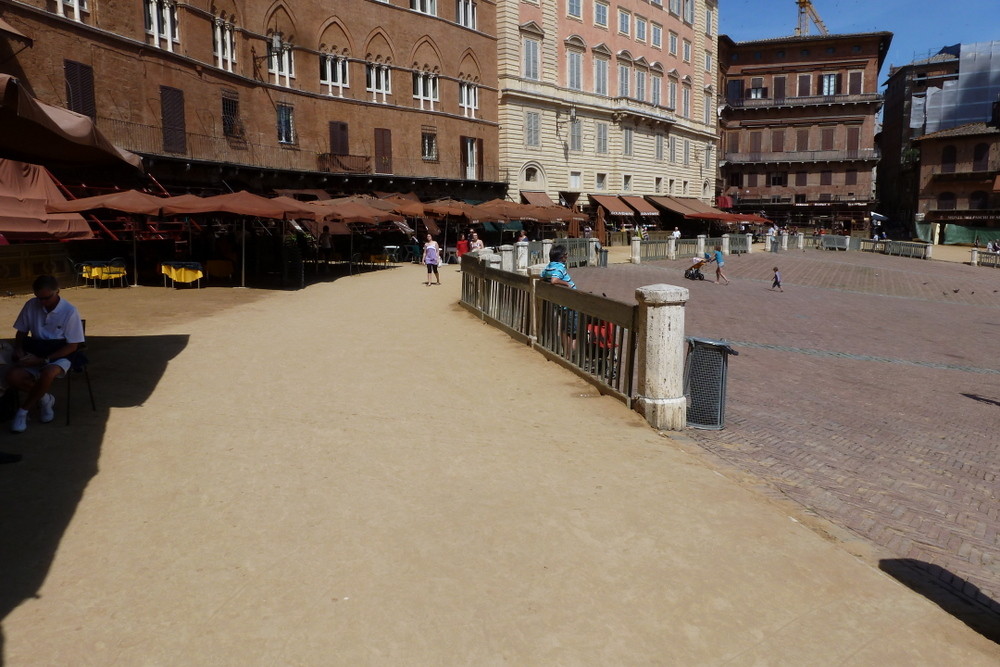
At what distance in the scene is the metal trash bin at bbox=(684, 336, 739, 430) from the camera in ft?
23.2

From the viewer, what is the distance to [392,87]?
35.6 m

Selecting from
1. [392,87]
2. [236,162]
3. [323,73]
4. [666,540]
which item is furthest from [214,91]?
[666,540]

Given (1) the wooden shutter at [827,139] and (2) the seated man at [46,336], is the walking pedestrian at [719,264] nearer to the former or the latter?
(2) the seated man at [46,336]

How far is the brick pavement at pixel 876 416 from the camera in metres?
5.12

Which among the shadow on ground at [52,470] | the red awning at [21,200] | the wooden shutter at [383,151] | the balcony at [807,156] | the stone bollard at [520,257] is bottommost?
the shadow on ground at [52,470]

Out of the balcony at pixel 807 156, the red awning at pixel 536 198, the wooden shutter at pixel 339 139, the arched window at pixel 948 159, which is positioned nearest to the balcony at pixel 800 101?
the balcony at pixel 807 156

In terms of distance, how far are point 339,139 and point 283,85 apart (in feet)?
11.1

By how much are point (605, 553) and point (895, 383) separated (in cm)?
804

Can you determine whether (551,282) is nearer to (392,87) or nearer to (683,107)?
(392,87)

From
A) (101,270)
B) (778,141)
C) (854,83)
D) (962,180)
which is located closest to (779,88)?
(778,141)

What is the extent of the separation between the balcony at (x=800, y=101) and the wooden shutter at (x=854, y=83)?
57 cm

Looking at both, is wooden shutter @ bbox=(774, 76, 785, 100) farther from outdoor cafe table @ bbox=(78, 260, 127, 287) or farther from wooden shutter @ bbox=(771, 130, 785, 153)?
outdoor cafe table @ bbox=(78, 260, 127, 287)

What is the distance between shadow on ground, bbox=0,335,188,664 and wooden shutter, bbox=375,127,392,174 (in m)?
27.1

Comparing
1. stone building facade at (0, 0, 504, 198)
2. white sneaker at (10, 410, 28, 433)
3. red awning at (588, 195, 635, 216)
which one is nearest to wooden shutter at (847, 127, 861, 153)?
red awning at (588, 195, 635, 216)
